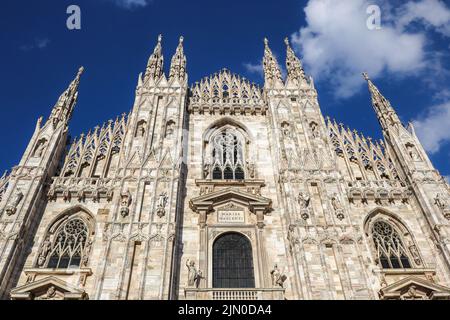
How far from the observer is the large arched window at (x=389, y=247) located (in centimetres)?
1477

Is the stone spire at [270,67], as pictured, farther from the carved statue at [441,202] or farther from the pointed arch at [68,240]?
the pointed arch at [68,240]

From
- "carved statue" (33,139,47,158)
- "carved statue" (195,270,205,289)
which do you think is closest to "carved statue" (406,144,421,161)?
"carved statue" (195,270,205,289)

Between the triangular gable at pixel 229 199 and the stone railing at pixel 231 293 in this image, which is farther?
the triangular gable at pixel 229 199

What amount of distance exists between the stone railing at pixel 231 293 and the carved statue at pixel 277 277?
409 millimetres

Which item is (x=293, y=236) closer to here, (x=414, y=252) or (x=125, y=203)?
(x=414, y=252)

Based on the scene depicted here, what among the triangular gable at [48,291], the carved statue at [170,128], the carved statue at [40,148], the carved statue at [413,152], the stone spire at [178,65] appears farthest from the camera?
the stone spire at [178,65]

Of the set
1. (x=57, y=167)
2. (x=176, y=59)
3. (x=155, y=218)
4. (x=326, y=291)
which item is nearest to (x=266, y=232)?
(x=326, y=291)

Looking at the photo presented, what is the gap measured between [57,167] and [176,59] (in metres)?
10.0

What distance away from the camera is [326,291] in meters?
12.8

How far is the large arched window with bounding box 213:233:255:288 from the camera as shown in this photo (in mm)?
14156

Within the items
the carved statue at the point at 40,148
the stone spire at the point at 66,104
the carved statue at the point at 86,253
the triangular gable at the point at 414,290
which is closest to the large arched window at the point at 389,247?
the triangular gable at the point at 414,290

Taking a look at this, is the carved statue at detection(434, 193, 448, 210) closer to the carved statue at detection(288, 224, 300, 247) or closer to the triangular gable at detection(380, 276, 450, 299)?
the triangular gable at detection(380, 276, 450, 299)

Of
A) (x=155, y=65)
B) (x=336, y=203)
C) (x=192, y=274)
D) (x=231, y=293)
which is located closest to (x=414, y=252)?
(x=336, y=203)
